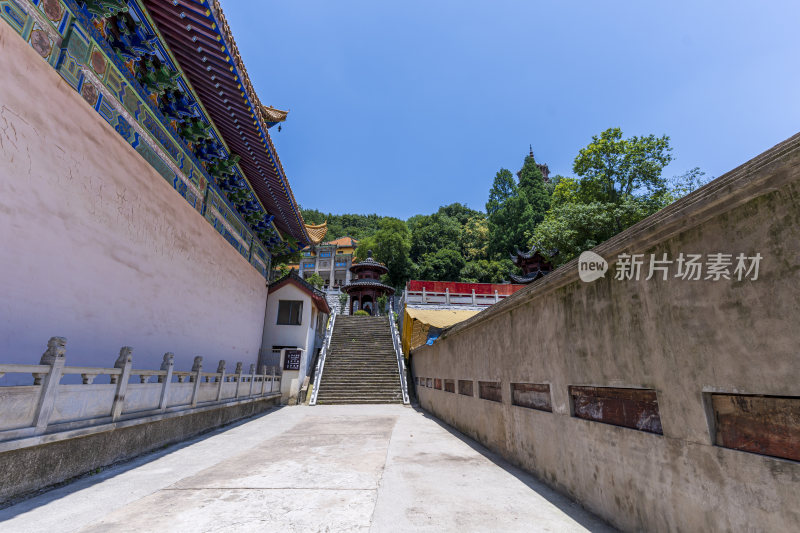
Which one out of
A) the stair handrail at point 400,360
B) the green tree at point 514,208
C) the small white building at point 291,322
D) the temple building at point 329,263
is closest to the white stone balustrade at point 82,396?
the small white building at point 291,322

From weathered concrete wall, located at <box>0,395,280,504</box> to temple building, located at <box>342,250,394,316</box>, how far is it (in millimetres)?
19465

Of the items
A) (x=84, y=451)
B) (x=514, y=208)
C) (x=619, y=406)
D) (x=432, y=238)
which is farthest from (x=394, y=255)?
(x=619, y=406)

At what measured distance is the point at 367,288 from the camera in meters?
26.6

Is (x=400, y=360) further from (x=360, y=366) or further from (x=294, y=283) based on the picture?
(x=294, y=283)

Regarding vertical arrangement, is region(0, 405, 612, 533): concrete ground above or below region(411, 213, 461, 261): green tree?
below

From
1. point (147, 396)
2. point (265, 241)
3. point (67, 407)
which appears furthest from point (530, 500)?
point (265, 241)

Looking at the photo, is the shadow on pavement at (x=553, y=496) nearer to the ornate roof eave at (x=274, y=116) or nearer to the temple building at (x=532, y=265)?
the ornate roof eave at (x=274, y=116)

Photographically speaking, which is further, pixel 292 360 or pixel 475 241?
pixel 475 241

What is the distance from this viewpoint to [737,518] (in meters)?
1.94

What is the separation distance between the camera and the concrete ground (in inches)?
112

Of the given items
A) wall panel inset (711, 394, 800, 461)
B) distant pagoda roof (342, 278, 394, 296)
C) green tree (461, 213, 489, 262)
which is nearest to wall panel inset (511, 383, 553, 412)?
wall panel inset (711, 394, 800, 461)

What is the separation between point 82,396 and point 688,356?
19.2ft
